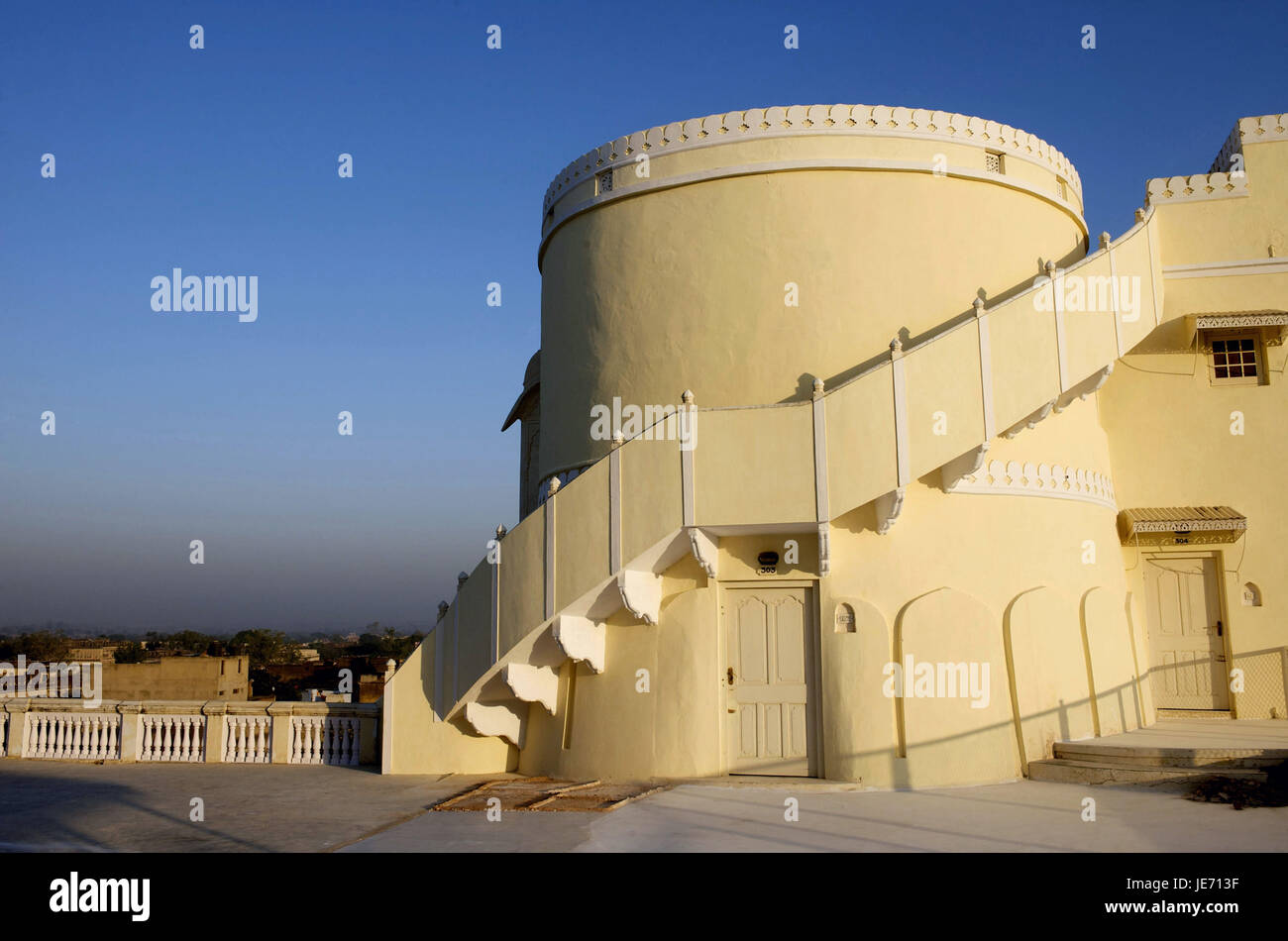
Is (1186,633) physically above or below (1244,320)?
below

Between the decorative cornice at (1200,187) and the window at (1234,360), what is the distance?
2.11m

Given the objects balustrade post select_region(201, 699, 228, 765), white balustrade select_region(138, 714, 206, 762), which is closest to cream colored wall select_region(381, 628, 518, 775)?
balustrade post select_region(201, 699, 228, 765)

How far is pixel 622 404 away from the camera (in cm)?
1387

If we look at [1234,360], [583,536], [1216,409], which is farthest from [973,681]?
[1234,360]

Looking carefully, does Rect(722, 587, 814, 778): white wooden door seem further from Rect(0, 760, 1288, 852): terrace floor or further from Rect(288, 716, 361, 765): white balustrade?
Rect(288, 716, 361, 765): white balustrade

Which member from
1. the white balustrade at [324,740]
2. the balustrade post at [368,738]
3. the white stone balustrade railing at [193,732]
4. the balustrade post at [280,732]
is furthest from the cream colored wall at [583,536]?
the balustrade post at [280,732]

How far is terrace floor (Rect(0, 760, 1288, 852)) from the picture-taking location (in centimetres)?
887

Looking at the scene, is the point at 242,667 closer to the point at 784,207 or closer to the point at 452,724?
the point at 452,724

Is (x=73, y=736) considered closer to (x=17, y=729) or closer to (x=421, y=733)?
(x=17, y=729)

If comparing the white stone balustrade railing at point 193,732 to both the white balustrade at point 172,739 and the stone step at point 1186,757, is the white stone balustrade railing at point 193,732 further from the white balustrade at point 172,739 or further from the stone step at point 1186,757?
the stone step at point 1186,757

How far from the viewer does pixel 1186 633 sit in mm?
14797

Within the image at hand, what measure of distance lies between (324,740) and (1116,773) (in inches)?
405
